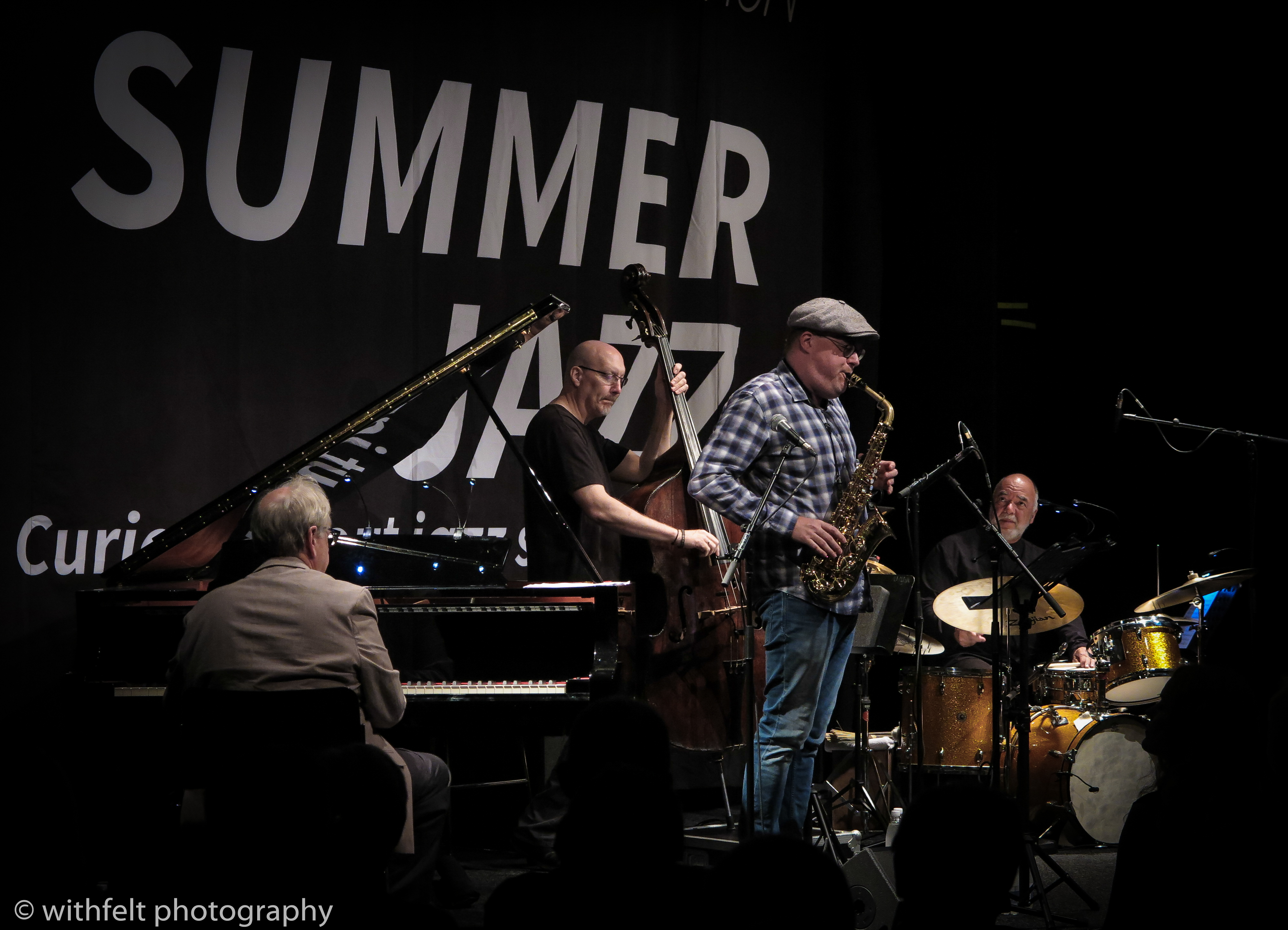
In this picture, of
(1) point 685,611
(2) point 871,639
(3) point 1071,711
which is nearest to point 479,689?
(1) point 685,611

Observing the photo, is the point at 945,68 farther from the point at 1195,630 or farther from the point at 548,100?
the point at 1195,630

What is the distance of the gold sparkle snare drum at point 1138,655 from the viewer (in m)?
5.42

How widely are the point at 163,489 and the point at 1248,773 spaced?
14.6 feet

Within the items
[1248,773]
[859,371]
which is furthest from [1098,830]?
[1248,773]

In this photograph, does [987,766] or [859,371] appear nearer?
[987,766]

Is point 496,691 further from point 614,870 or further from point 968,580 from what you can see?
point 968,580

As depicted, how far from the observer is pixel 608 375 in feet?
17.2

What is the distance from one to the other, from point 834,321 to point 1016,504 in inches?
117

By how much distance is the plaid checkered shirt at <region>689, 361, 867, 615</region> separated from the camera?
4043 mm

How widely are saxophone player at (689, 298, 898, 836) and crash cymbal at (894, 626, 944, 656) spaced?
5.38 feet

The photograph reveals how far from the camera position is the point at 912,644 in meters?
5.85

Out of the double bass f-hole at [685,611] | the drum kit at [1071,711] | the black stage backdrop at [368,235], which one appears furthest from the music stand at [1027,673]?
the black stage backdrop at [368,235]

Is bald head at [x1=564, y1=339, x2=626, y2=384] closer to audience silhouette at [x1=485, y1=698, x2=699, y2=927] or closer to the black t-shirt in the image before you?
the black t-shirt

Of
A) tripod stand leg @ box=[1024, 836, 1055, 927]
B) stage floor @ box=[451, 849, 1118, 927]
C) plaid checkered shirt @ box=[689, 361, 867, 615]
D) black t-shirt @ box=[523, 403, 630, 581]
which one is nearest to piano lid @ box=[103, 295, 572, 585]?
black t-shirt @ box=[523, 403, 630, 581]
